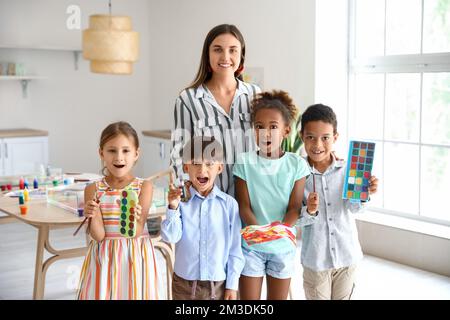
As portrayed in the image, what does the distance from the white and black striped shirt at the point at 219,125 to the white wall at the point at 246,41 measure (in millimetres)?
2766

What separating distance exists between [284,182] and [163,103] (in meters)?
4.91

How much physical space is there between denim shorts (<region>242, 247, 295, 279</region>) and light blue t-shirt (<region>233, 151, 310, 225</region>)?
12cm

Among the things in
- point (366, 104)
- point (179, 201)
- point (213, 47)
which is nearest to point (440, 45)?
point (366, 104)

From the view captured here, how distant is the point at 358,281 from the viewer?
421cm

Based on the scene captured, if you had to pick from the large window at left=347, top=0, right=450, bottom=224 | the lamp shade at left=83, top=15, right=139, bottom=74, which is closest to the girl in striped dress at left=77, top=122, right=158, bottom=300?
the lamp shade at left=83, top=15, right=139, bottom=74

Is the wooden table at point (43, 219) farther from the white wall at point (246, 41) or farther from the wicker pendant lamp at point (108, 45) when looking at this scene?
the white wall at point (246, 41)

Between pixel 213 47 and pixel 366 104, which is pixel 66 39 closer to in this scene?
pixel 366 104

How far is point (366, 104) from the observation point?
201 inches

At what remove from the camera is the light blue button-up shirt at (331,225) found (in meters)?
2.41

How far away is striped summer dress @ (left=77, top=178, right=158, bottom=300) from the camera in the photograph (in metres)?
2.17

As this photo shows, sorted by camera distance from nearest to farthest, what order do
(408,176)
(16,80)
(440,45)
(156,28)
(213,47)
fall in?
(213,47)
(440,45)
(408,176)
(16,80)
(156,28)

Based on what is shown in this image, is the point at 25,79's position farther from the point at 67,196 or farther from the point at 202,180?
the point at 202,180

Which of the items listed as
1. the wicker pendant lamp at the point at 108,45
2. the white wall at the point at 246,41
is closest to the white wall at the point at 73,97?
the white wall at the point at 246,41

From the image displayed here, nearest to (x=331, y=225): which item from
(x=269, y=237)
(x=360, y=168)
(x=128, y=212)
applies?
(x=360, y=168)
